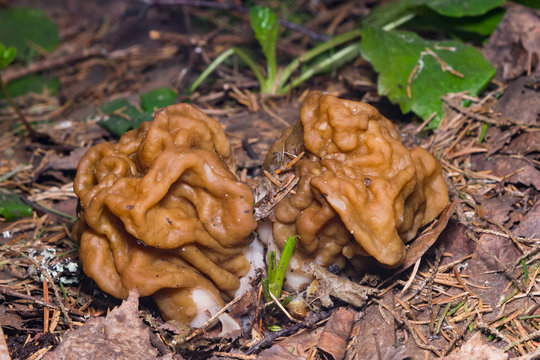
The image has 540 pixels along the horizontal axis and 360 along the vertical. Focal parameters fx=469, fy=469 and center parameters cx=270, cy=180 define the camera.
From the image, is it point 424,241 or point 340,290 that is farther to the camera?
point 424,241

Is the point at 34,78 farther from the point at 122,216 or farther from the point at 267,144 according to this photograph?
the point at 122,216

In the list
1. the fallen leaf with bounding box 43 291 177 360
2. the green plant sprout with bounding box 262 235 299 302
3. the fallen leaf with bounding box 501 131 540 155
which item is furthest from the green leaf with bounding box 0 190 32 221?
the fallen leaf with bounding box 501 131 540 155

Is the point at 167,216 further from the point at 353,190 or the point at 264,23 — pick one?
the point at 264,23

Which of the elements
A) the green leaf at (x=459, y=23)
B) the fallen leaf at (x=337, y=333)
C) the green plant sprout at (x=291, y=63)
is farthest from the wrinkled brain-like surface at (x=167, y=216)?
the green leaf at (x=459, y=23)

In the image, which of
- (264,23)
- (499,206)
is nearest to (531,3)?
(499,206)

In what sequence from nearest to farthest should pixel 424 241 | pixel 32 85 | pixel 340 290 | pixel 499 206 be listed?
pixel 340 290 → pixel 424 241 → pixel 499 206 → pixel 32 85

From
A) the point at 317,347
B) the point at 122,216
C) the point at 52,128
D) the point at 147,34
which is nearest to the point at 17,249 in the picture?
the point at 122,216

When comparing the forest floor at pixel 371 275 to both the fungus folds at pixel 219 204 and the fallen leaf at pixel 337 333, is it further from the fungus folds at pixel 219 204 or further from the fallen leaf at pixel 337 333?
the fungus folds at pixel 219 204
